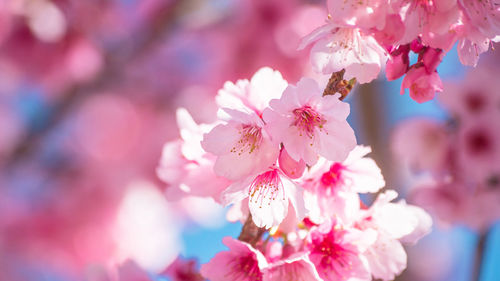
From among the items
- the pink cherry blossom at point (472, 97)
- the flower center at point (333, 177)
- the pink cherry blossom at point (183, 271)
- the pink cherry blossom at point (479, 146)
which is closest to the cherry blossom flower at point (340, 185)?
the flower center at point (333, 177)

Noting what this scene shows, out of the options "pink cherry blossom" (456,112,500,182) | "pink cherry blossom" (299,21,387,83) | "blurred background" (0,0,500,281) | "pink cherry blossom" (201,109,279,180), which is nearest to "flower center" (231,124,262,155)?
"pink cherry blossom" (201,109,279,180)

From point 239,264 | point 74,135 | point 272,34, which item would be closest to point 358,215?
point 239,264

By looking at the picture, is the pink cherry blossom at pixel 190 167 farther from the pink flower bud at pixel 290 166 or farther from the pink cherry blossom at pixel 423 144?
the pink cherry blossom at pixel 423 144

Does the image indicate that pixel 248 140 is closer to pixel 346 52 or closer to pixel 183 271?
pixel 346 52

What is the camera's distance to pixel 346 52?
0.62 metres

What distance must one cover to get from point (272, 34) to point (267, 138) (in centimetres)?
186

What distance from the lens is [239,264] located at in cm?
68

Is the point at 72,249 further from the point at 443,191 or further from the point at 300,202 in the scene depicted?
the point at 300,202

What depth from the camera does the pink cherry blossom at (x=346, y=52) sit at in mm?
618

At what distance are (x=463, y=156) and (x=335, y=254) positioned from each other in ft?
2.29

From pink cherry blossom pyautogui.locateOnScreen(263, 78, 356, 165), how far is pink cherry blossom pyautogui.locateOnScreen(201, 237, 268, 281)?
0.47 feet

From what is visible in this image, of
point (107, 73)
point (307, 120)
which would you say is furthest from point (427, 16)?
point (107, 73)

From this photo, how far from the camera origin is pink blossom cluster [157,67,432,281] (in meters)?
0.60

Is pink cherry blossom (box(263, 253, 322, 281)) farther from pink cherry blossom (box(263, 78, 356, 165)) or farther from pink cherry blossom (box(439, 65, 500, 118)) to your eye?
pink cherry blossom (box(439, 65, 500, 118))
